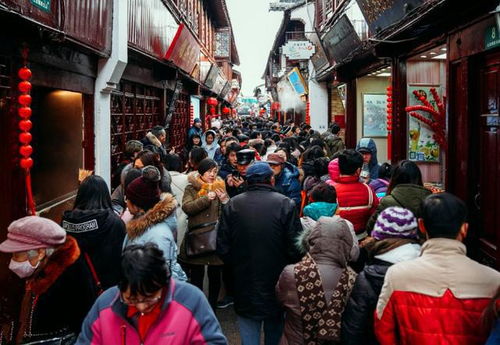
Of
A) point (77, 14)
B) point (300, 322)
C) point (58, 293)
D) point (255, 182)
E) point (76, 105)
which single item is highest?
point (77, 14)

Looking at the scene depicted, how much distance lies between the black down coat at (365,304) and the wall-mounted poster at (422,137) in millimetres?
7423

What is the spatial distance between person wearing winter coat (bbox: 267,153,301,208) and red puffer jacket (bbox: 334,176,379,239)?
1640 mm

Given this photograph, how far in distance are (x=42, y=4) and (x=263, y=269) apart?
3.87 m

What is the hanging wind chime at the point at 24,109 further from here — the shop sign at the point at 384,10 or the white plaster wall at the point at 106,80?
the shop sign at the point at 384,10

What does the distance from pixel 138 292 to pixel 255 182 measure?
7.85 ft

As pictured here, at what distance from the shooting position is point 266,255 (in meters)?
4.74

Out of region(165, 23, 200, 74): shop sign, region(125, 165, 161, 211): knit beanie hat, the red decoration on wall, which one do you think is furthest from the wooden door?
region(165, 23, 200, 74): shop sign

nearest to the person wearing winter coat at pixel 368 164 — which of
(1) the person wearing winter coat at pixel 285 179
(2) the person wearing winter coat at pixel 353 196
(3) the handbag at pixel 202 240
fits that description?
(1) the person wearing winter coat at pixel 285 179

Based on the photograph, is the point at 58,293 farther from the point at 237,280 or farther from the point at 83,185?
the point at 237,280

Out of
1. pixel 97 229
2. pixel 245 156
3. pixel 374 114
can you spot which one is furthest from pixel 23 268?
pixel 374 114

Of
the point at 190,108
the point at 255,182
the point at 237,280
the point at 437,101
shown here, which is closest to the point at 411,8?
the point at 437,101

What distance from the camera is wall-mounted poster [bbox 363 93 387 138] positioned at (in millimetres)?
15648

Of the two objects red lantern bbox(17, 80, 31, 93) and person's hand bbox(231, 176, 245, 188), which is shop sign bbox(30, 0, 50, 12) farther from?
person's hand bbox(231, 176, 245, 188)

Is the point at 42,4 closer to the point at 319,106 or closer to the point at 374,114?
the point at 374,114
